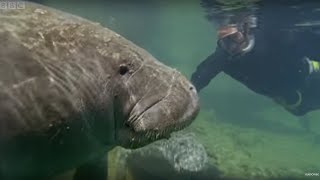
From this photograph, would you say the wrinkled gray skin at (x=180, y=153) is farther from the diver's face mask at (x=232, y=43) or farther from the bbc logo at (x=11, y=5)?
the bbc logo at (x=11, y=5)

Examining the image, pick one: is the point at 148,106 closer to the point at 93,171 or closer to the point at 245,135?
the point at 93,171

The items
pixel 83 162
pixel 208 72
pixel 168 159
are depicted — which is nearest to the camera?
pixel 83 162

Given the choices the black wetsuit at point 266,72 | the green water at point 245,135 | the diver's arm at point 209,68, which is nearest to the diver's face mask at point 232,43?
the black wetsuit at point 266,72

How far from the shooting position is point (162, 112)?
305cm

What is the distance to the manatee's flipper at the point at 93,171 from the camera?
3338mm

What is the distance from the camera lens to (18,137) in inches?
106

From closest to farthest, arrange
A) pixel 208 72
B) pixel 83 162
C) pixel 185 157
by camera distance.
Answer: pixel 83 162 < pixel 185 157 < pixel 208 72

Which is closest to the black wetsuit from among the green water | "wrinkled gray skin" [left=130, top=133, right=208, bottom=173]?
the green water

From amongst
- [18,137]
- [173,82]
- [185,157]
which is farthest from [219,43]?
[18,137]

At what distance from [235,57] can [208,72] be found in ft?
2.80

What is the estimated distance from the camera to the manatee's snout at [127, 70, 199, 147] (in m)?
3.04

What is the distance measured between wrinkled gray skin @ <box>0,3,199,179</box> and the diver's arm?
25.2 ft

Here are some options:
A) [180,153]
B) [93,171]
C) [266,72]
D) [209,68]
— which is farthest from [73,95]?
[266,72]

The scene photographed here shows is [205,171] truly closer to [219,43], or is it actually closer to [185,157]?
[185,157]
